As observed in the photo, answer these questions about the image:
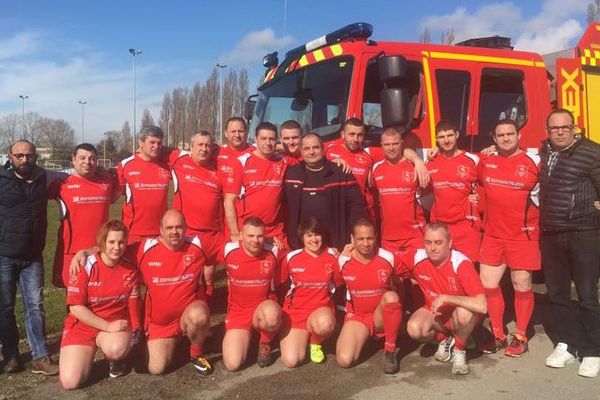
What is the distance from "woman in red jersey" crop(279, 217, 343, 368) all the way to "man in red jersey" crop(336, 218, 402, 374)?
138 mm

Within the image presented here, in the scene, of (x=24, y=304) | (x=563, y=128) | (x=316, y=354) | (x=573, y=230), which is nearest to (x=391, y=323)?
(x=316, y=354)

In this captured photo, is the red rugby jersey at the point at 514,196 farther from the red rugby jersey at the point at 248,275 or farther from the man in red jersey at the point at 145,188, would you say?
the man in red jersey at the point at 145,188

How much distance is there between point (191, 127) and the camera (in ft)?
131

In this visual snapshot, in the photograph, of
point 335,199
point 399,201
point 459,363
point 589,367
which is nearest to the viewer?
point 589,367

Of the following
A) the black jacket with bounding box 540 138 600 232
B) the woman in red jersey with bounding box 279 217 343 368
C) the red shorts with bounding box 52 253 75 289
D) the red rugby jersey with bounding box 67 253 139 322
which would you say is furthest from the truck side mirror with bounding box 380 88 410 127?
the red shorts with bounding box 52 253 75 289

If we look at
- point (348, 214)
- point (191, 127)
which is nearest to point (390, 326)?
point (348, 214)

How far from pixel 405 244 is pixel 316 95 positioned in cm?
176

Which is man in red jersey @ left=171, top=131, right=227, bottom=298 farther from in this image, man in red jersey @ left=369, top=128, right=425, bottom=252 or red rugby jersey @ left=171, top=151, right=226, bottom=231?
man in red jersey @ left=369, top=128, right=425, bottom=252

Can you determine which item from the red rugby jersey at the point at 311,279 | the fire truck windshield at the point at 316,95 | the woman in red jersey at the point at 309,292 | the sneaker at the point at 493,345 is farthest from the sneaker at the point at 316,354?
the fire truck windshield at the point at 316,95

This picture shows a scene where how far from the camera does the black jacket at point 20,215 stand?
13.8 ft

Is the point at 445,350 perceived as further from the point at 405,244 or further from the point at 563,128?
the point at 563,128

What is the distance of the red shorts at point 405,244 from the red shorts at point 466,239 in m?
0.28

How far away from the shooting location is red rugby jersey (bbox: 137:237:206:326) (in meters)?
4.33

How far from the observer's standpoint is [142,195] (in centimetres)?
480
